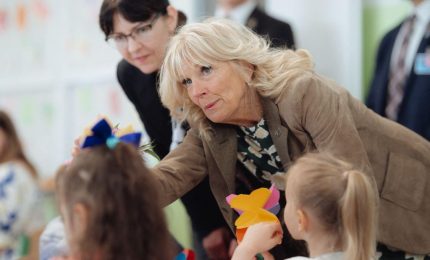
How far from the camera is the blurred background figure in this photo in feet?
10.7

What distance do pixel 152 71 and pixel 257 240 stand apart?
82cm

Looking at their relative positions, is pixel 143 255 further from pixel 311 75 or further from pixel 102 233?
pixel 311 75

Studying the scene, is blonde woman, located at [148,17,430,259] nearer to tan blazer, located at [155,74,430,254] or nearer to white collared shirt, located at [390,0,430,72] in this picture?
tan blazer, located at [155,74,430,254]

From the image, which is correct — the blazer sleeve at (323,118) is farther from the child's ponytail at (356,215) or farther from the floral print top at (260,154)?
the child's ponytail at (356,215)

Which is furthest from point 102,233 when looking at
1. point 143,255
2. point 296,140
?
point 296,140

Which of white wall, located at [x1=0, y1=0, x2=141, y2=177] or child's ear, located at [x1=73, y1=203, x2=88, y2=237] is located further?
white wall, located at [x1=0, y1=0, x2=141, y2=177]

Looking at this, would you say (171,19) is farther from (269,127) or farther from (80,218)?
(80,218)

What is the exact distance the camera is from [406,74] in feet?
9.64

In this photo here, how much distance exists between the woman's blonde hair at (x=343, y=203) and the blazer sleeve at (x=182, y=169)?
455 mm

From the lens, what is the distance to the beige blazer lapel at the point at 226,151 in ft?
6.42

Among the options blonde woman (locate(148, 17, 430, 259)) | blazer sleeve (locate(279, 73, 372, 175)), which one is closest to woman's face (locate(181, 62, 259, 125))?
blonde woman (locate(148, 17, 430, 259))

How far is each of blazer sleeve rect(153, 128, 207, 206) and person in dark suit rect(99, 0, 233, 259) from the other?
20 cm

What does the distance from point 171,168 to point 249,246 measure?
38 centimetres

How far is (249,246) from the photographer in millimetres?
1668
